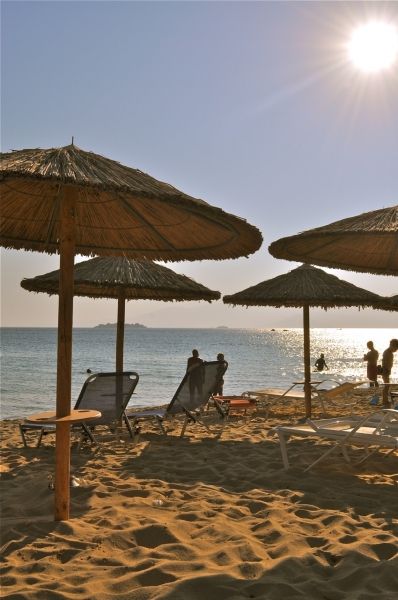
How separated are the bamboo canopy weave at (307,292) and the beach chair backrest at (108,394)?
3.58m

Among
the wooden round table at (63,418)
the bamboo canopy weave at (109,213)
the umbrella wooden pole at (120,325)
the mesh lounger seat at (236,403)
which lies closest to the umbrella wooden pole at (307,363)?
the mesh lounger seat at (236,403)

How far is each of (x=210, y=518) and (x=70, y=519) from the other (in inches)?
36.3

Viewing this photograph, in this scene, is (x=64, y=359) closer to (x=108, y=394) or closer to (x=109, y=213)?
(x=109, y=213)

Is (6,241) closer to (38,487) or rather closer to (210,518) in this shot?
(38,487)

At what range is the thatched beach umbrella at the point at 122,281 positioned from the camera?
7090 mm

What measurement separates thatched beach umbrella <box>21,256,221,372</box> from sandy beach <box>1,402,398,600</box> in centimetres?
263

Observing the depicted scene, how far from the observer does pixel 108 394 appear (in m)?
5.67

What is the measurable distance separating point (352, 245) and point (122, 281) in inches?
124

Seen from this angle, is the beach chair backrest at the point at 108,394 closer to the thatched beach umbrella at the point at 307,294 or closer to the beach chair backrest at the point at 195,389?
the beach chair backrest at the point at 195,389

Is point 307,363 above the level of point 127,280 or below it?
below

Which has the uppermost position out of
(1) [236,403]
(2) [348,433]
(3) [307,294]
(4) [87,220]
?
(4) [87,220]

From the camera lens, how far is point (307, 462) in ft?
16.5

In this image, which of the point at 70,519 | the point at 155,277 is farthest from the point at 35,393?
the point at 70,519

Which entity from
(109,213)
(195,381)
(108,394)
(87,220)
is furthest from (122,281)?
(109,213)
